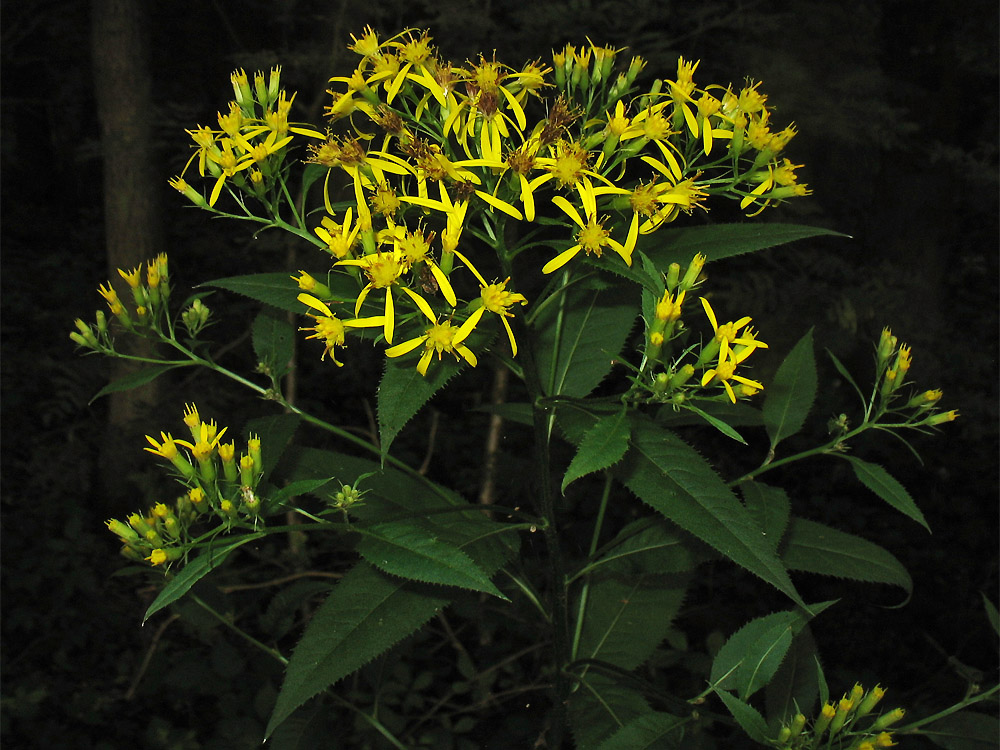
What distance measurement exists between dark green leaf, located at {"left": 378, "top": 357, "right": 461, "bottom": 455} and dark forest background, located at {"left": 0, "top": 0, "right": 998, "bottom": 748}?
1533 millimetres

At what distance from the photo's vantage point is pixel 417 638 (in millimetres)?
3635

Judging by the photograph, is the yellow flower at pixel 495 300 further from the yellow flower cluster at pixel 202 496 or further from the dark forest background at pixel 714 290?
the dark forest background at pixel 714 290

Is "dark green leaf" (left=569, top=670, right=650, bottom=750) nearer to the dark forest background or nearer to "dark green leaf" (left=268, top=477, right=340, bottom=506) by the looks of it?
"dark green leaf" (left=268, top=477, right=340, bottom=506)

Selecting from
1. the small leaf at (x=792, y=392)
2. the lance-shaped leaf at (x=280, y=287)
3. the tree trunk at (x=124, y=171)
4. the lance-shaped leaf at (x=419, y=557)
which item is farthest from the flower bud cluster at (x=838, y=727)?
the tree trunk at (x=124, y=171)

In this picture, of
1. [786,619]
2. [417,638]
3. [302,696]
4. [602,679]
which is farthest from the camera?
[417,638]

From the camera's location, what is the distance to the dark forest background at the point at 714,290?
3551 millimetres

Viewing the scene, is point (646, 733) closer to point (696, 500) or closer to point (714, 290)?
point (696, 500)

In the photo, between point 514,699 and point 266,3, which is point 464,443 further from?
point 266,3

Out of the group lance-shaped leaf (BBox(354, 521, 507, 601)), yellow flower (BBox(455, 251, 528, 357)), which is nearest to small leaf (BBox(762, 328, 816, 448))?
yellow flower (BBox(455, 251, 528, 357))

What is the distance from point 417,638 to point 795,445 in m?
3.21

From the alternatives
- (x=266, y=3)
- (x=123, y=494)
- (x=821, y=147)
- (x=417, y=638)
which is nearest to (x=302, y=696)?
(x=417, y=638)

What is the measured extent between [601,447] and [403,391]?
0.33m

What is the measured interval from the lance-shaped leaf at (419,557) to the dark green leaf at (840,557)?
2.53 feet

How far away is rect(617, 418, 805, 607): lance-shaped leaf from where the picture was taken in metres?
1.23
